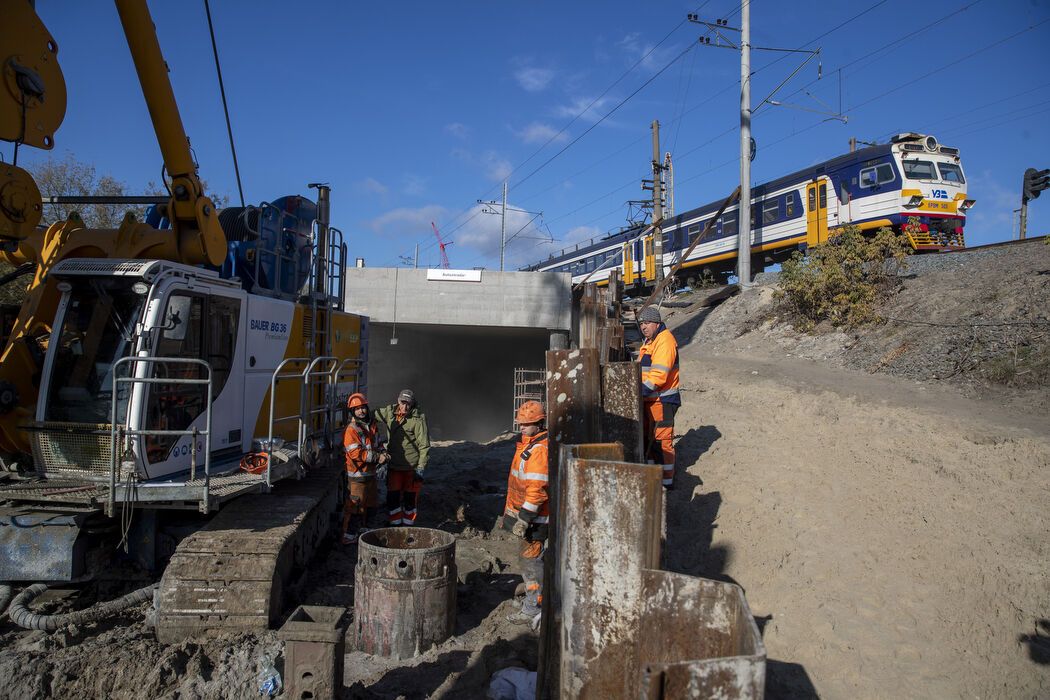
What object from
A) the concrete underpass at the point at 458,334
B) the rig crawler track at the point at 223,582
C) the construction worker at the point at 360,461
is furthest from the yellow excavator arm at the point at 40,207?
the concrete underpass at the point at 458,334

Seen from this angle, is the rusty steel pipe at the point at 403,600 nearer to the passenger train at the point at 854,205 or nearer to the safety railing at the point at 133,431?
the safety railing at the point at 133,431

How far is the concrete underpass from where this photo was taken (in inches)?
687

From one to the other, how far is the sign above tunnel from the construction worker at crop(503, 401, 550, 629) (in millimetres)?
11677

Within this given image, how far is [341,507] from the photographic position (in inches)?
361

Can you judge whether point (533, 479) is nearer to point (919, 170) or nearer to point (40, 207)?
point (40, 207)

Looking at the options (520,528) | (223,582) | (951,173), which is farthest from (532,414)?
(951,173)

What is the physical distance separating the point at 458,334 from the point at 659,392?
647 inches

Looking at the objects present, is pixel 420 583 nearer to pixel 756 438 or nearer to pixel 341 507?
pixel 341 507

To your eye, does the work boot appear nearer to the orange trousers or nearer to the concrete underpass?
the orange trousers

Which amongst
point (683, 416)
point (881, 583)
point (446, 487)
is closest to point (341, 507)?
point (446, 487)

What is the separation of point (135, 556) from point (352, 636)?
2.02 m

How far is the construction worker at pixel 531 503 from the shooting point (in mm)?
5711

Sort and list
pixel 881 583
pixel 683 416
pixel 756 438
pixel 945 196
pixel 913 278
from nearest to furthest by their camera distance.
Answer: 1. pixel 881 583
2. pixel 756 438
3. pixel 683 416
4. pixel 913 278
5. pixel 945 196

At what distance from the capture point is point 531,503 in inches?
225
